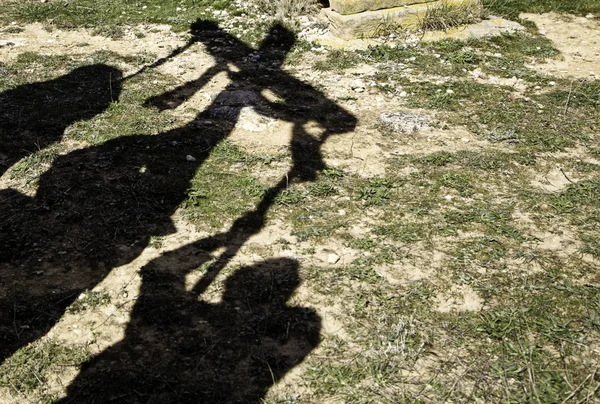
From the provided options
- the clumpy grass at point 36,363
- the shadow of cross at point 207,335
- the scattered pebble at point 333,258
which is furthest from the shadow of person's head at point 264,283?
the clumpy grass at point 36,363

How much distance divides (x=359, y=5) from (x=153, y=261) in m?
5.90

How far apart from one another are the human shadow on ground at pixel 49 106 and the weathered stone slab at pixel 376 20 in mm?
3403

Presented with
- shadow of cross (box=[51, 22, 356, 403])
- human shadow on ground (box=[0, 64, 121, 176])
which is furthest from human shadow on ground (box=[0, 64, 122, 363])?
shadow of cross (box=[51, 22, 356, 403])

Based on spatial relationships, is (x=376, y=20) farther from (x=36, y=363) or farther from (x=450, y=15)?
(x=36, y=363)

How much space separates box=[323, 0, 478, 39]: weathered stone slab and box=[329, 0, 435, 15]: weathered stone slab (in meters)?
0.06

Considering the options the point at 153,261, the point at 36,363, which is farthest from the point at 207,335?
the point at 36,363

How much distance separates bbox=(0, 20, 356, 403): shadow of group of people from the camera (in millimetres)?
3779

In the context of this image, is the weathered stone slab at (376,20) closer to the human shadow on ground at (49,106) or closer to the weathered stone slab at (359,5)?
the weathered stone slab at (359,5)

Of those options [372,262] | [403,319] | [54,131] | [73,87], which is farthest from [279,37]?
[403,319]

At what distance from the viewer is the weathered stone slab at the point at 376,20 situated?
8.98 m

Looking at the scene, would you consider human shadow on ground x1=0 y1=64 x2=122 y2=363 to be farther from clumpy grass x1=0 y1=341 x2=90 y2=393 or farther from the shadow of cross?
the shadow of cross

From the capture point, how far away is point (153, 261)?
15.6 ft

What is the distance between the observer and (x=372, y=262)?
4734mm

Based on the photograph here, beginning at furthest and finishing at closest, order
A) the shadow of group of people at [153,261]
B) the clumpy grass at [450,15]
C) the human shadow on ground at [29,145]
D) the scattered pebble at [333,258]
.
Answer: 1. the clumpy grass at [450,15]
2. the scattered pebble at [333,258]
3. the human shadow on ground at [29,145]
4. the shadow of group of people at [153,261]
